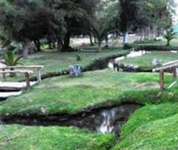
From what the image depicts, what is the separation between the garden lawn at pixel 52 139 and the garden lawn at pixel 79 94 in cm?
309

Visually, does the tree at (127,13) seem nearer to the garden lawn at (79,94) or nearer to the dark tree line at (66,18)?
the dark tree line at (66,18)

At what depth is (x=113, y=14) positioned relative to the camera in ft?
149

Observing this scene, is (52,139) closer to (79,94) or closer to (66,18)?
(79,94)

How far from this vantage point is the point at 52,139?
12.1 m

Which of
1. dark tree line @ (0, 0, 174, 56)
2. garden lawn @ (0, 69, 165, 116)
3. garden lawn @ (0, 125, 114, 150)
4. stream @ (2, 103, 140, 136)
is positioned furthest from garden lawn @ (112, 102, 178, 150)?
dark tree line @ (0, 0, 174, 56)

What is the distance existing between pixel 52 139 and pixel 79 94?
620 centimetres

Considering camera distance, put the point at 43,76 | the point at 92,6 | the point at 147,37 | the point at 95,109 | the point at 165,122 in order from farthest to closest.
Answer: the point at 147,37
the point at 92,6
the point at 43,76
the point at 95,109
the point at 165,122

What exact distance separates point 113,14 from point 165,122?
34151 millimetres

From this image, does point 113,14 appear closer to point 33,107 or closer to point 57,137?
point 33,107

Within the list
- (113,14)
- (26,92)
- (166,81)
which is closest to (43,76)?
(26,92)

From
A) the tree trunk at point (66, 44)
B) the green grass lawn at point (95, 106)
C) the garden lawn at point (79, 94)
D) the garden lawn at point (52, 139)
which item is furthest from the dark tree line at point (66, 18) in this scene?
the garden lawn at point (52, 139)

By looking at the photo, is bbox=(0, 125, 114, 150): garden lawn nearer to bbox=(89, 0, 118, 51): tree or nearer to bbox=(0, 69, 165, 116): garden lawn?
bbox=(0, 69, 165, 116): garden lawn

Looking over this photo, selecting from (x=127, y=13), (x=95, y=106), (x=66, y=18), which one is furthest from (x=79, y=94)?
(x=127, y=13)

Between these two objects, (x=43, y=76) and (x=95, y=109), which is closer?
(x=95, y=109)
